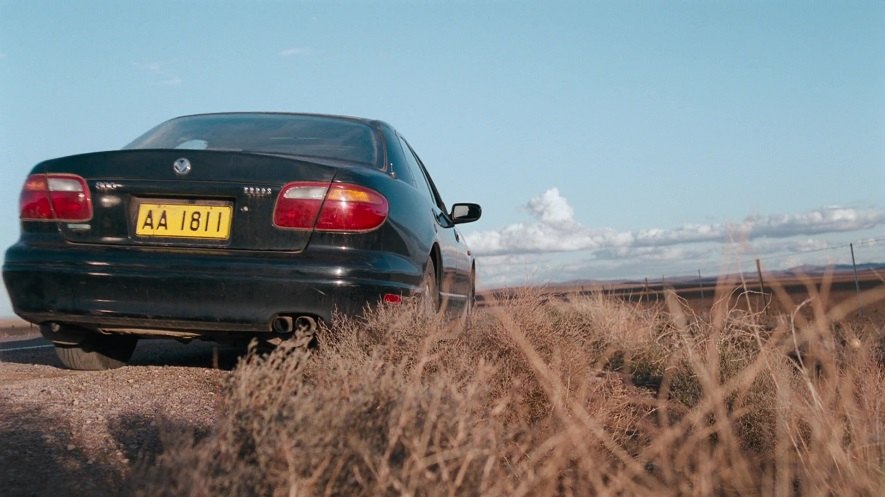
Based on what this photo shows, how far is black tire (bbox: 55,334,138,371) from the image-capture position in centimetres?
529

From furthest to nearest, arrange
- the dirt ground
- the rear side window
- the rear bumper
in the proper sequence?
the rear side window → the rear bumper → the dirt ground

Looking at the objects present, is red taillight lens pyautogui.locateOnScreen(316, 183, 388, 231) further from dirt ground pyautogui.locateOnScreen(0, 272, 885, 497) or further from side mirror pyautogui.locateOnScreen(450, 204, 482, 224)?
side mirror pyautogui.locateOnScreen(450, 204, 482, 224)

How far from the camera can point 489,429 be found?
2.49m

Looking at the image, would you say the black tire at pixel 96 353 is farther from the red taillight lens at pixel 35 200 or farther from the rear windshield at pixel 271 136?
the rear windshield at pixel 271 136

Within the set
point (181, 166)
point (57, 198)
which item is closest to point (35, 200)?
point (57, 198)

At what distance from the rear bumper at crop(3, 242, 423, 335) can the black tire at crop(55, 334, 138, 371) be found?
0.71 metres

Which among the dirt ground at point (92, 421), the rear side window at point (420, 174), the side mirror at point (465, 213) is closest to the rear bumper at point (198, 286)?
the dirt ground at point (92, 421)

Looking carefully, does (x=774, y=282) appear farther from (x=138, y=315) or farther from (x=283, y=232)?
(x=138, y=315)

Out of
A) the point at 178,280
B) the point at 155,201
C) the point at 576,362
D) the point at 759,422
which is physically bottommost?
the point at 759,422

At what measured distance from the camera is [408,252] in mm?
4801

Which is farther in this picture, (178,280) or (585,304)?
(585,304)

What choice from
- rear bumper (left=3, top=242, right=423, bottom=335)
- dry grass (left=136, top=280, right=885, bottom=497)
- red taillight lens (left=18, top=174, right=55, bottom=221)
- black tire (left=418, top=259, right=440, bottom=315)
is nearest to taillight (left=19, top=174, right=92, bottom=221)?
red taillight lens (left=18, top=174, right=55, bottom=221)

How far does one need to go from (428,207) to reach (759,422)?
7.22 feet

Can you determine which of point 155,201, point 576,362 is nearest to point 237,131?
point 155,201
